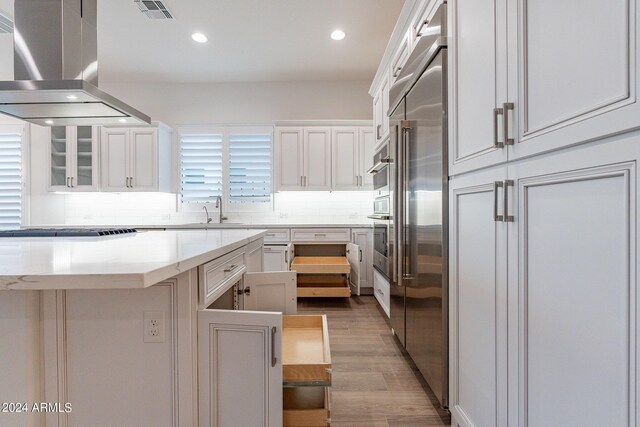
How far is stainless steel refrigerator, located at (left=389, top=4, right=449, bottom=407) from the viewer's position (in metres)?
1.58

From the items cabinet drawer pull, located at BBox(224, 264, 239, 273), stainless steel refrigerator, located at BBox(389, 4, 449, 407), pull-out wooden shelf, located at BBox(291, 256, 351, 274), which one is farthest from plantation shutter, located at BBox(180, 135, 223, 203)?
A: cabinet drawer pull, located at BBox(224, 264, 239, 273)

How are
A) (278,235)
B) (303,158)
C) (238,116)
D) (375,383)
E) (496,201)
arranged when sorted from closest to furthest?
(496,201) → (375,383) → (278,235) → (303,158) → (238,116)

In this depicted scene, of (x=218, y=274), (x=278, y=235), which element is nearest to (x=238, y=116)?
(x=278, y=235)

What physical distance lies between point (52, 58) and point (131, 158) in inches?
101

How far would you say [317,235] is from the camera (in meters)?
4.12

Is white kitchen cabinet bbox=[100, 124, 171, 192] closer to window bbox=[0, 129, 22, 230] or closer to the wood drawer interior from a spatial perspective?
window bbox=[0, 129, 22, 230]

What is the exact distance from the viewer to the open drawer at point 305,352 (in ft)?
3.80

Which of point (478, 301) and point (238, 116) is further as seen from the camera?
point (238, 116)

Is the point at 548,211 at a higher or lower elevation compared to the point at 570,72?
lower

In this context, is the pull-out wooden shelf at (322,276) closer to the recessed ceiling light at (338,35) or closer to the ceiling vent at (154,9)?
the recessed ceiling light at (338,35)

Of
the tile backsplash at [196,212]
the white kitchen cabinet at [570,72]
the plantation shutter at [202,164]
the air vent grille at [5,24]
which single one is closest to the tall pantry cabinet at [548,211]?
the white kitchen cabinet at [570,72]

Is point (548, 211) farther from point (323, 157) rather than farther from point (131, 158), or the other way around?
point (131, 158)

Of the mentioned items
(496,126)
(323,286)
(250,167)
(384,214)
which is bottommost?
(323,286)

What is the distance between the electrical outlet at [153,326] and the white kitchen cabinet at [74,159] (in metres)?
4.08
